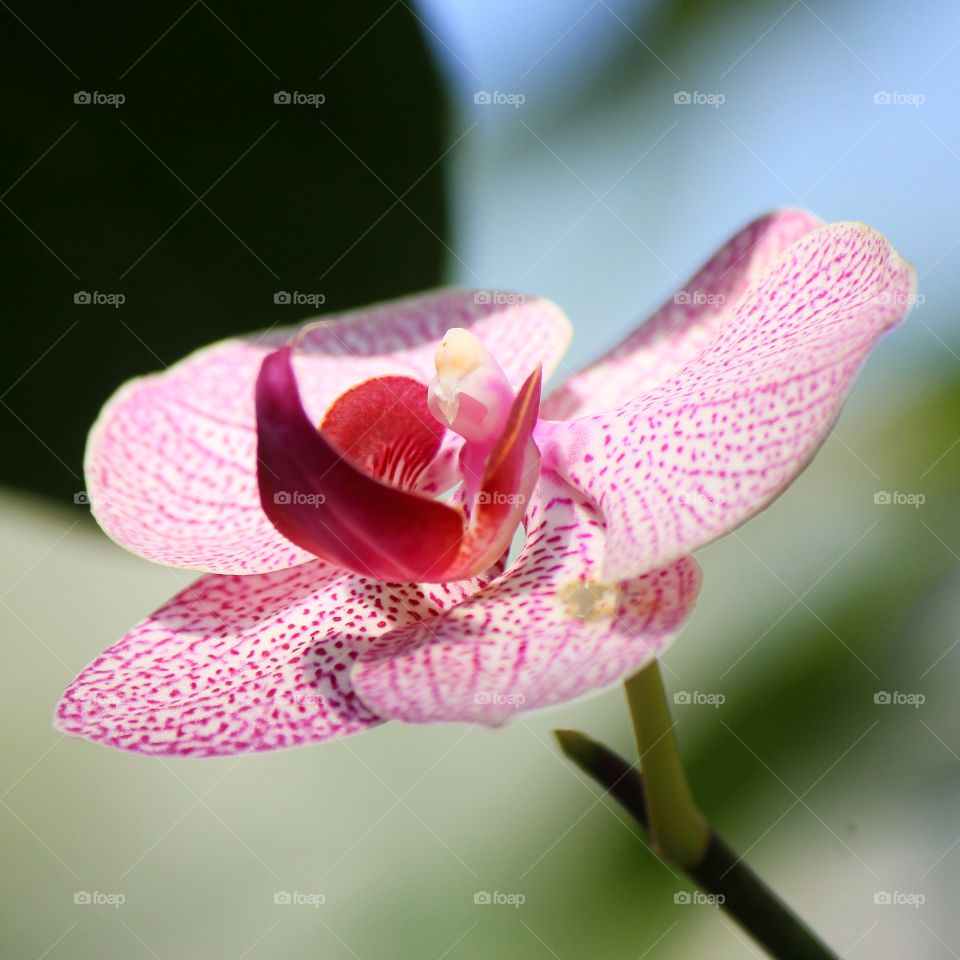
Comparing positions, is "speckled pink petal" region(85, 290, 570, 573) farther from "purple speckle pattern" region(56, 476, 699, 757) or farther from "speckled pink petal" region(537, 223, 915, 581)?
"speckled pink petal" region(537, 223, 915, 581)

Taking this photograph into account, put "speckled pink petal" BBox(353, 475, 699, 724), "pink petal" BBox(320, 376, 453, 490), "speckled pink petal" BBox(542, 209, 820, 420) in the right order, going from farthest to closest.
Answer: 1. "speckled pink petal" BBox(542, 209, 820, 420)
2. "pink petal" BBox(320, 376, 453, 490)
3. "speckled pink petal" BBox(353, 475, 699, 724)

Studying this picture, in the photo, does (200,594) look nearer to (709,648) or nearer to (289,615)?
(289,615)

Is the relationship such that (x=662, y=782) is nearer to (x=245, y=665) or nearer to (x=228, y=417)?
(x=245, y=665)

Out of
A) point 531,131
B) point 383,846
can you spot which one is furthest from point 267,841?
point 531,131

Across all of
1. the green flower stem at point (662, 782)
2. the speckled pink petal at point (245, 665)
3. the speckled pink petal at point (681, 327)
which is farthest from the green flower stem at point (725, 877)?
the speckled pink petal at point (681, 327)

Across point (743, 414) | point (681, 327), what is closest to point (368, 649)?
point (743, 414)

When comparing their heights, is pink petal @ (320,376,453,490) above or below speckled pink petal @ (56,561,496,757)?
above

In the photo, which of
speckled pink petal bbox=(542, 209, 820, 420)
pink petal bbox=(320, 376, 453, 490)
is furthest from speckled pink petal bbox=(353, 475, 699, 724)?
speckled pink petal bbox=(542, 209, 820, 420)
